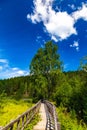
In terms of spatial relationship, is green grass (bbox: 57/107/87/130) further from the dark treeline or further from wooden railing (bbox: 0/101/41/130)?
the dark treeline

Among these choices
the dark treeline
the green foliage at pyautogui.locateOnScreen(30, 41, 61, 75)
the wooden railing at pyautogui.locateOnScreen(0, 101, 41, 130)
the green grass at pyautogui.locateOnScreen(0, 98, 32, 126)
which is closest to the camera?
the wooden railing at pyautogui.locateOnScreen(0, 101, 41, 130)

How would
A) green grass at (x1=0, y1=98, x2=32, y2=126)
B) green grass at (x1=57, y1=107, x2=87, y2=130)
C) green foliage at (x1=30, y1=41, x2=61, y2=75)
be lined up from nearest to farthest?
green grass at (x1=57, y1=107, x2=87, y2=130), green grass at (x1=0, y1=98, x2=32, y2=126), green foliage at (x1=30, y1=41, x2=61, y2=75)

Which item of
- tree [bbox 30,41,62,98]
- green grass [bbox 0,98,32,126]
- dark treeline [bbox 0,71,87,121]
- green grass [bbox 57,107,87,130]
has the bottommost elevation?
green grass [bbox 57,107,87,130]

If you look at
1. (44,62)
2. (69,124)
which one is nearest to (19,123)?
(69,124)

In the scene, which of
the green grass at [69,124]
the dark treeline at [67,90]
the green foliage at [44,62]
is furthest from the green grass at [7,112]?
the green foliage at [44,62]

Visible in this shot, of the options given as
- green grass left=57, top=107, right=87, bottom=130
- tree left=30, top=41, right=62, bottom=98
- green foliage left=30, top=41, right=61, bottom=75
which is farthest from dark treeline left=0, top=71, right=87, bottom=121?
green grass left=57, top=107, right=87, bottom=130

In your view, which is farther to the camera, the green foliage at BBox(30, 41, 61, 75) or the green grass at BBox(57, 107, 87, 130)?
the green foliage at BBox(30, 41, 61, 75)

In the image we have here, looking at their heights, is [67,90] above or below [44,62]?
below

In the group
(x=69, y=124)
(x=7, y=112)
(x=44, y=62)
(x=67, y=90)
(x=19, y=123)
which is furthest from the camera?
(x=44, y=62)

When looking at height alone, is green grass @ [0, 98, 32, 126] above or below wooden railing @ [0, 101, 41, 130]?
above

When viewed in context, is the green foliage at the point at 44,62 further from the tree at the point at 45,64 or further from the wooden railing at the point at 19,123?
the wooden railing at the point at 19,123

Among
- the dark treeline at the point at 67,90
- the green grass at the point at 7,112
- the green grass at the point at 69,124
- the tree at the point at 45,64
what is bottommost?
the green grass at the point at 69,124

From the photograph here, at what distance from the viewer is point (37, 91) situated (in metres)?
58.0

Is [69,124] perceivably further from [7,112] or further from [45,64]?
[45,64]
